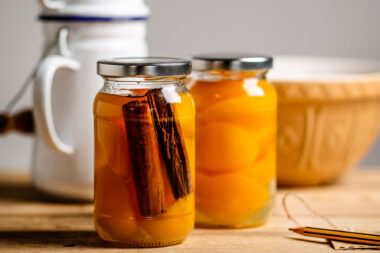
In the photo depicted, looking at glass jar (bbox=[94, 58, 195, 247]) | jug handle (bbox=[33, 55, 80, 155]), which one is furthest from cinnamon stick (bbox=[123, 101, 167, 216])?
jug handle (bbox=[33, 55, 80, 155])

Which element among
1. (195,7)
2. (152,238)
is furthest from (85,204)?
(195,7)

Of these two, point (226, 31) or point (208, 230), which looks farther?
point (226, 31)

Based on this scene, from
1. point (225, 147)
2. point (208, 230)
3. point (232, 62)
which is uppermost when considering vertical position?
point (232, 62)

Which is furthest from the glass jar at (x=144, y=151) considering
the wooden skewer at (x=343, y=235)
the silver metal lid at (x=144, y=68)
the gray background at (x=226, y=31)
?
the gray background at (x=226, y=31)

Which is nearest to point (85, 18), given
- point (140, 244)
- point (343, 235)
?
point (140, 244)

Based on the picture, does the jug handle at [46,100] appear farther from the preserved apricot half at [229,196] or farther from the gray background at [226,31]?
the gray background at [226,31]

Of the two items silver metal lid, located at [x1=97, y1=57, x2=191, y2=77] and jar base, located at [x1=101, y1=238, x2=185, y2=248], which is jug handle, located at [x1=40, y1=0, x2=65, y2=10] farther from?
jar base, located at [x1=101, y1=238, x2=185, y2=248]

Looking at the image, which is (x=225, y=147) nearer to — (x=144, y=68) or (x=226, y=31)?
(x=144, y=68)
